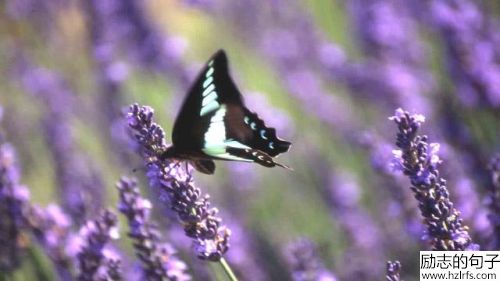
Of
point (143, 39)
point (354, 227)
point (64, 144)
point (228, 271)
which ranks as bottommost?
point (228, 271)

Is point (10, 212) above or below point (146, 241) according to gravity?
above

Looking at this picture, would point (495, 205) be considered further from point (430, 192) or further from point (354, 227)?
point (354, 227)

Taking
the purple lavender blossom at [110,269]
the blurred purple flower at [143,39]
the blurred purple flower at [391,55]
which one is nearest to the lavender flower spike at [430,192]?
the purple lavender blossom at [110,269]

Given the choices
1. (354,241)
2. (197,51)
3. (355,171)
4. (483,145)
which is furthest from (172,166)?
(197,51)

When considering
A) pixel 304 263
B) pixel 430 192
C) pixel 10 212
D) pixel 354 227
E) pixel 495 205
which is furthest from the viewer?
pixel 354 227

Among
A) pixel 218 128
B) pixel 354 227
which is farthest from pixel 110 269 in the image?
pixel 354 227

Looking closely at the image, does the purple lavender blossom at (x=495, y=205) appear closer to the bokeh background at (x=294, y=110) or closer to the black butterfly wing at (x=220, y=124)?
the bokeh background at (x=294, y=110)

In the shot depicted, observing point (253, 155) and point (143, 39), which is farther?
point (143, 39)

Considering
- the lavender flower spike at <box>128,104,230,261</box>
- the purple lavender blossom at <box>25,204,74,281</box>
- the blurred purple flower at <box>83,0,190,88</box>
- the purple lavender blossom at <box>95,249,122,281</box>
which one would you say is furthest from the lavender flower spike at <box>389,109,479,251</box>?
the blurred purple flower at <box>83,0,190,88</box>
